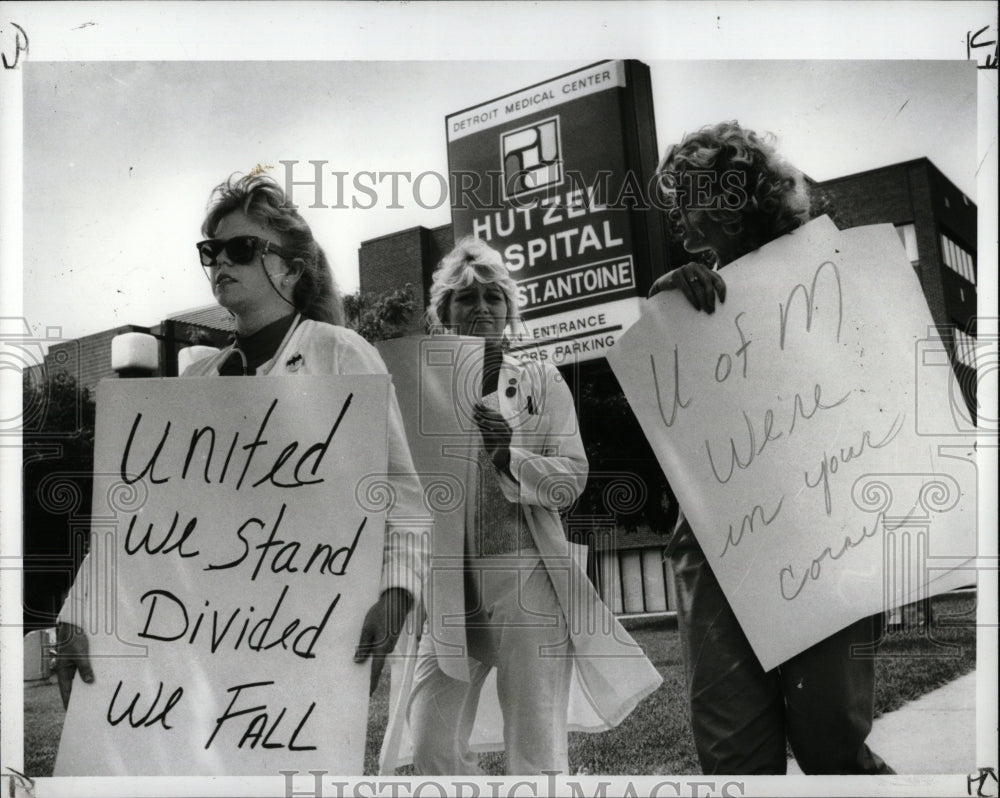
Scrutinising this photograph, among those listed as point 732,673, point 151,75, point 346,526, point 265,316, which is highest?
point 151,75

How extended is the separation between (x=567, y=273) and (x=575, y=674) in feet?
3.81

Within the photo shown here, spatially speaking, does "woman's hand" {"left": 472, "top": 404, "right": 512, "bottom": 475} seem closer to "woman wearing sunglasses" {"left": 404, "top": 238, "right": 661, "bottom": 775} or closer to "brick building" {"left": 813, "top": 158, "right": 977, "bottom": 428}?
"woman wearing sunglasses" {"left": 404, "top": 238, "right": 661, "bottom": 775}

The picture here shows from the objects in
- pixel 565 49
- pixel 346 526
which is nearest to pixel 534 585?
pixel 346 526

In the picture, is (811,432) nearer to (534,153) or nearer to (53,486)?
(534,153)

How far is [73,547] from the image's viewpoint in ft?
8.87

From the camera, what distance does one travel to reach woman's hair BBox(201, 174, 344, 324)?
2.75 metres

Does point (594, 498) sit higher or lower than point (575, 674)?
higher

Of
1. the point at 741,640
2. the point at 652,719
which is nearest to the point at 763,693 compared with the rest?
the point at 741,640

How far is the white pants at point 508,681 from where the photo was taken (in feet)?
8.71

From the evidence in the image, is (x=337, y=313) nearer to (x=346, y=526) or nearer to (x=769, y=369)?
Answer: (x=346, y=526)

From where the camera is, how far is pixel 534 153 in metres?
2.75

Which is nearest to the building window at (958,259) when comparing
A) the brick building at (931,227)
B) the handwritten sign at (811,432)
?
the brick building at (931,227)

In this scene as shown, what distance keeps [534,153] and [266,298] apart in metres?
0.90

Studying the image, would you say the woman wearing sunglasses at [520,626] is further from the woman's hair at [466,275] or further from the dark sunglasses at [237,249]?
the dark sunglasses at [237,249]
